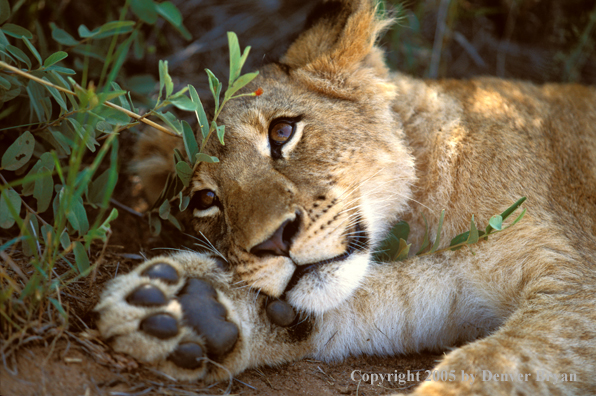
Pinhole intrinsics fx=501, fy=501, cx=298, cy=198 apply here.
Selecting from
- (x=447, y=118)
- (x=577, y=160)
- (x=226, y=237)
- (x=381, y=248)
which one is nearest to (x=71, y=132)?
(x=226, y=237)

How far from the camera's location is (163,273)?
2215 mm

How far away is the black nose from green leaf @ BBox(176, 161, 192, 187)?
0.67 metres

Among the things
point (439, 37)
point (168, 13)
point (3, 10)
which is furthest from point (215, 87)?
point (439, 37)

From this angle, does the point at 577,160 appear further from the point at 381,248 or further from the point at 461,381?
the point at 461,381

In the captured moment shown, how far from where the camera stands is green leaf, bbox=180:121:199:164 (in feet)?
8.52

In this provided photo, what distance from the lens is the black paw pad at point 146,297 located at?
2066mm

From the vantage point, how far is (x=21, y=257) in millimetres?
2631

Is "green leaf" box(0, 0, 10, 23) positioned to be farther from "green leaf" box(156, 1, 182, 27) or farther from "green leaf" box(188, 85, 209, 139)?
"green leaf" box(188, 85, 209, 139)

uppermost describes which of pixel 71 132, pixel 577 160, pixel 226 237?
pixel 577 160

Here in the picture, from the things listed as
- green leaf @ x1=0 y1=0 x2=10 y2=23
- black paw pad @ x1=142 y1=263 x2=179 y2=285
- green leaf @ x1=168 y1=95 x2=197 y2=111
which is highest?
green leaf @ x1=0 y1=0 x2=10 y2=23

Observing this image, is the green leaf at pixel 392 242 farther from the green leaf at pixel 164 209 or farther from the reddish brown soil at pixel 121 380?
the green leaf at pixel 164 209

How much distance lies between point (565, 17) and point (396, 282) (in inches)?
167

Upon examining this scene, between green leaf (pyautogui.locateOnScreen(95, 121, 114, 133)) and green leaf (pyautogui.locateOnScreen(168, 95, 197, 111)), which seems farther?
green leaf (pyautogui.locateOnScreen(95, 121, 114, 133))

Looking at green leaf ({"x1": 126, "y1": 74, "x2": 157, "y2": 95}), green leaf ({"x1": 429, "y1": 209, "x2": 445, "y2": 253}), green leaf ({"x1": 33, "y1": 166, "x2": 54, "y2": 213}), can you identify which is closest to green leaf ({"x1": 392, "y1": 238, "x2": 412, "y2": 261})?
green leaf ({"x1": 429, "y1": 209, "x2": 445, "y2": 253})
